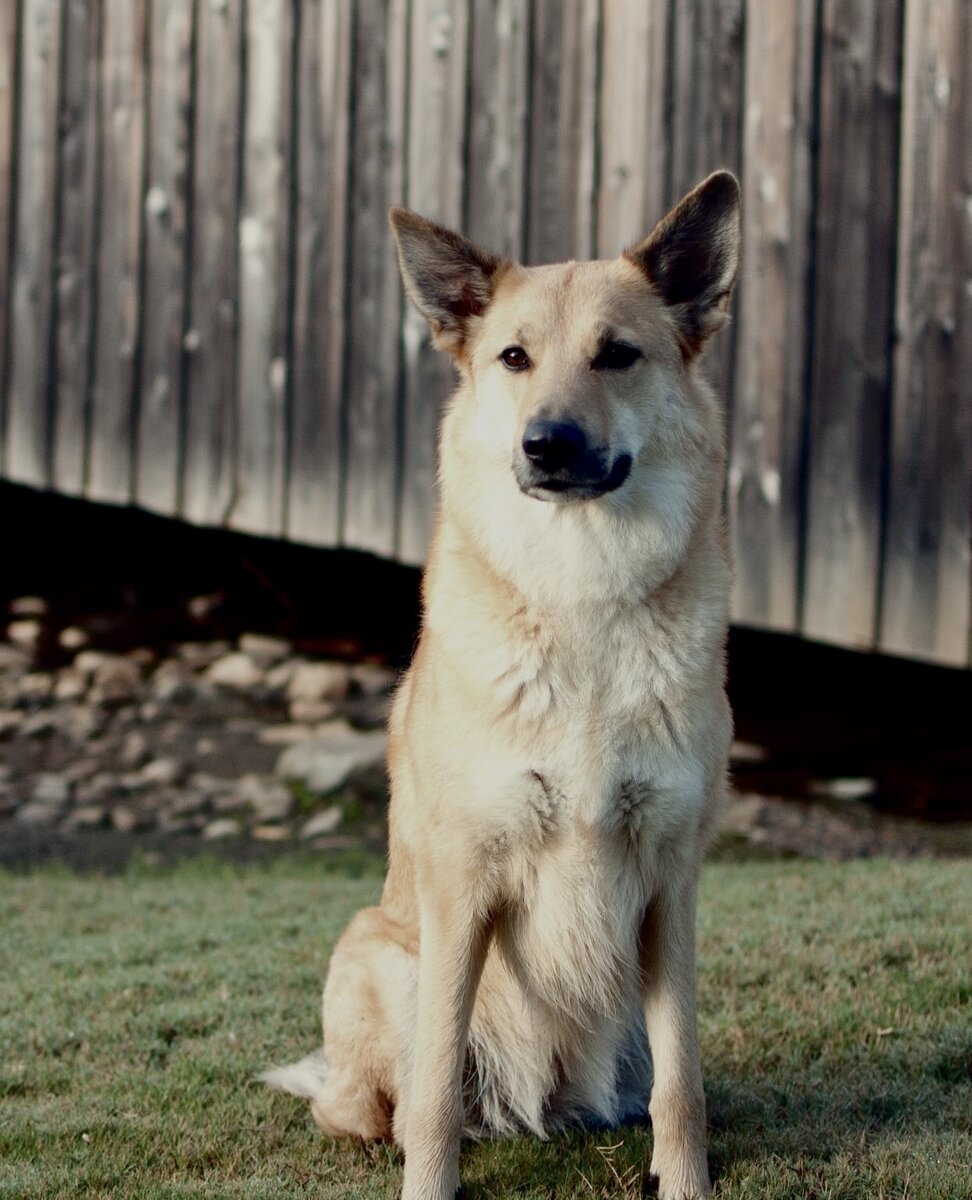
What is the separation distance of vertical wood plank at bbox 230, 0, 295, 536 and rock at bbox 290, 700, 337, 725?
0.96 meters

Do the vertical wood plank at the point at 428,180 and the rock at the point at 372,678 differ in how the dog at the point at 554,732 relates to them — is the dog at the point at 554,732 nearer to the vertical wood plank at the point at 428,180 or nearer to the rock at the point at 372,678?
the vertical wood plank at the point at 428,180

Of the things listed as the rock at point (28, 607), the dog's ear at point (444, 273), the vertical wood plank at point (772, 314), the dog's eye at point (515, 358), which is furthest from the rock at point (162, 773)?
the dog's eye at point (515, 358)

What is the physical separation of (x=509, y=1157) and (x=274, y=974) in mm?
1379

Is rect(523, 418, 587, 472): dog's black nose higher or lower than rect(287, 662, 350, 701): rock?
higher

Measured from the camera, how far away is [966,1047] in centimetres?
361

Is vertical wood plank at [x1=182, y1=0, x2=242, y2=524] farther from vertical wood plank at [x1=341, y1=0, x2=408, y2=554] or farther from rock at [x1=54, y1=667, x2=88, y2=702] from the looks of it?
rock at [x1=54, y1=667, x2=88, y2=702]

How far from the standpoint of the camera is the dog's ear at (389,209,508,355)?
3.39 metres

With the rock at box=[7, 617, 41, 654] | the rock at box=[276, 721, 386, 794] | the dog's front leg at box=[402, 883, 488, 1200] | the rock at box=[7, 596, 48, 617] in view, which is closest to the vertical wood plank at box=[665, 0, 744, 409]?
the rock at box=[276, 721, 386, 794]

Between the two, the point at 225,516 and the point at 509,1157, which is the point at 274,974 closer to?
the point at 509,1157

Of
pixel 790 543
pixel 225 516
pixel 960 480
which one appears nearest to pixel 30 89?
pixel 225 516

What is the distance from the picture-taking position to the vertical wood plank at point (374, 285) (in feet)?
22.9

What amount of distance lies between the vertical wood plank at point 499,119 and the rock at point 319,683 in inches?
101

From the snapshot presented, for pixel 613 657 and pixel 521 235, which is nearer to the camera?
pixel 613 657

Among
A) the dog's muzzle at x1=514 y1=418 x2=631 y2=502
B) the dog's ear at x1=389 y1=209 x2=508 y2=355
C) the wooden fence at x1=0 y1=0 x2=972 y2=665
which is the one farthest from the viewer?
the wooden fence at x1=0 y1=0 x2=972 y2=665
